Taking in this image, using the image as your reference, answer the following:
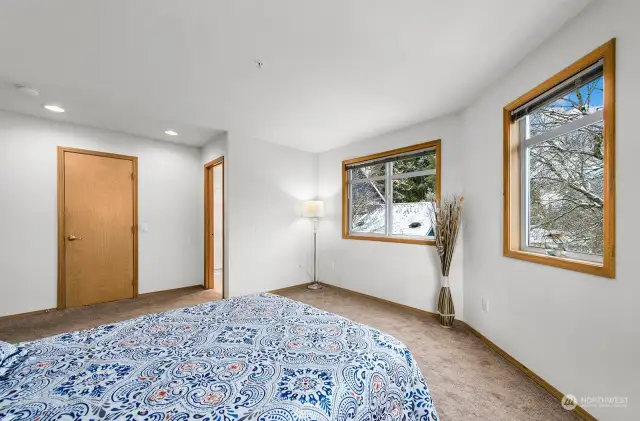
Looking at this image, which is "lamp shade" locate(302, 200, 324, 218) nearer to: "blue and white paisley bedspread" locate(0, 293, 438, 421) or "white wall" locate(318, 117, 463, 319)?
"white wall" locate(318, 117, 463, 319)

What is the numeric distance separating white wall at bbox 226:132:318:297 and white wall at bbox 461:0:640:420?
2.77m

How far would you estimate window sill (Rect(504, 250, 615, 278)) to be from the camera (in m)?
1.49

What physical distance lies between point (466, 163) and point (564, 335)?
184 centimetres

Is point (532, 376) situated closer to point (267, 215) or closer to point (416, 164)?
point (416, 164)

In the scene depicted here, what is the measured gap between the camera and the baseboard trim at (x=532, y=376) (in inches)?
62.5

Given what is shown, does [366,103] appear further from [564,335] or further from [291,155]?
[564,335]

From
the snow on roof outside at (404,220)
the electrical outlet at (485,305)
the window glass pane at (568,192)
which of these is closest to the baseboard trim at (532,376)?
the electrical outlet at (485,305)

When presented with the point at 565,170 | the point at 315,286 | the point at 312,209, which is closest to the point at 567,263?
the point at 565,170

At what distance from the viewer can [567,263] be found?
68.3 inches

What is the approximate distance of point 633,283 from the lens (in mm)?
1357

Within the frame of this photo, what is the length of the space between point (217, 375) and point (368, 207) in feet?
11.5

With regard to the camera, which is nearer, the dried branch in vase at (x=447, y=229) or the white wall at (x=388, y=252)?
the dried branch in vase at (x=447, y=229)

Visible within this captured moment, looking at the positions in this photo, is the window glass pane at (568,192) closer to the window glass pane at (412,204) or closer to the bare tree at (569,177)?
the bare tree at (569,177)

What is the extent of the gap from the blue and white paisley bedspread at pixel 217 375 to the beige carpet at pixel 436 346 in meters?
0.87
